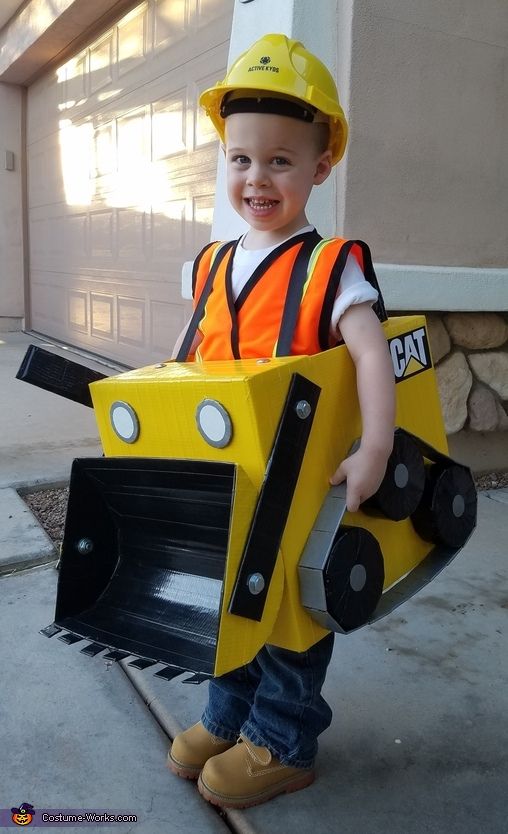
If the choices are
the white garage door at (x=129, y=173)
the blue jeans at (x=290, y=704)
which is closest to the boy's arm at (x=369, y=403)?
the blue jeans at (x=290, y=704)

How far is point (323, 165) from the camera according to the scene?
1.47 meters

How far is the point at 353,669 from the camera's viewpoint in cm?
192

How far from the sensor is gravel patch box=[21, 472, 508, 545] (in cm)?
279

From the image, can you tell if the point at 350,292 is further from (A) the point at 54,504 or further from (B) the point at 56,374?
(A) the point at 54,504

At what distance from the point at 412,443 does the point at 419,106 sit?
2.17 metres

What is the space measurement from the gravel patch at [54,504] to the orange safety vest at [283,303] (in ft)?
4.79

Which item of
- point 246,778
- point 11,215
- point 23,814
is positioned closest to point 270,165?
point 246,778

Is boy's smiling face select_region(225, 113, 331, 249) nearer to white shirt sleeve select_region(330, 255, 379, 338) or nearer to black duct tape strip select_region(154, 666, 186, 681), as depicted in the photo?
white shirt sleeve select_region(330, 255, 379, 338)

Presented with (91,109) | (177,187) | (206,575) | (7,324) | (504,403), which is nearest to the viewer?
(206,575)

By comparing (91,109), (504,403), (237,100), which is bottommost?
(504,403)

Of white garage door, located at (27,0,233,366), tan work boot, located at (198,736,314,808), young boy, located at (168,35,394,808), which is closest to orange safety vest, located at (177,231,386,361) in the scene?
young boy, located at (168,35,394,808)

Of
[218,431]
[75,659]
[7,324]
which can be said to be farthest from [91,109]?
[218,431]

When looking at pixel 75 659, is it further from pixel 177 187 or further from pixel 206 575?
pixel 177 187

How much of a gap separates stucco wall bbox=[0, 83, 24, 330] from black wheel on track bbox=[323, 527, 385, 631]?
7.87 m
